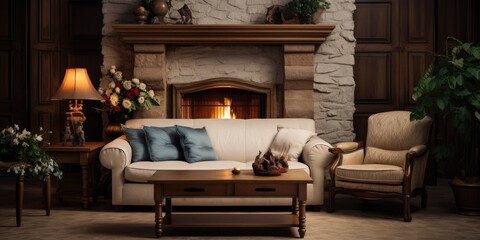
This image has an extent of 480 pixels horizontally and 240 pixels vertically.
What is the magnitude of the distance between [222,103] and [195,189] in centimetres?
305

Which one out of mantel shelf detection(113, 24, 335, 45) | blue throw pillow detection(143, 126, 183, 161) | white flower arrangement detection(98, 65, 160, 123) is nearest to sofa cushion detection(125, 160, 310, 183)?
blue throw pillow detection(143, 126, 183, 161)

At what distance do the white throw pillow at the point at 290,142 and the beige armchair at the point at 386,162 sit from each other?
36 centimetres

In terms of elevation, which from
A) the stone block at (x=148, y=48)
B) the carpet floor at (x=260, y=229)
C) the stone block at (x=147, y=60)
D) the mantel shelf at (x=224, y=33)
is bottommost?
the carpet floor at (x=260, y=229)

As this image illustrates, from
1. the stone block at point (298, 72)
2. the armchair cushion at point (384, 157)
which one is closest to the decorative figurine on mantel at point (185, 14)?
the stone block at point (298, 72)

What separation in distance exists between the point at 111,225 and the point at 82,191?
3.04 ft

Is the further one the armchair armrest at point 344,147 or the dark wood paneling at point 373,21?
the dark wood paneling at point 373,21

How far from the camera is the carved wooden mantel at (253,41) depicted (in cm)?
743

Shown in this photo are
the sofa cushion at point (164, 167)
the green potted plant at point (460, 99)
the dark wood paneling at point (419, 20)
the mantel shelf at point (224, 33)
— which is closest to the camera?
the green potted plant at point (460, 99)

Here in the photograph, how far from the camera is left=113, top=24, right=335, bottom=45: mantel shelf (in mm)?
7410

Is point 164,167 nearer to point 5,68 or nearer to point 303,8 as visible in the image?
point 303,8

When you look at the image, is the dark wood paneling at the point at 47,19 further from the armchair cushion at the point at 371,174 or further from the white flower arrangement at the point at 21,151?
the armchair cushion at the point at 371,174

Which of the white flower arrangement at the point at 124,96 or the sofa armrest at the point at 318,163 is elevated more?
the white flower arrangement at the point at 124,96

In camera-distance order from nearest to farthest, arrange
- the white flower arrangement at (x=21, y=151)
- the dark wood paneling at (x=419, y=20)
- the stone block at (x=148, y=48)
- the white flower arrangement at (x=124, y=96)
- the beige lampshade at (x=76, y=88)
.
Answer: the white flower arrangement at (x=21, y=151), the beige lampshade at (x=76, y=88), the white flower arrangement at (x=124, y=96), the stone block at (x=148, y=48), the dark wood paneling at (x=419, y=20)

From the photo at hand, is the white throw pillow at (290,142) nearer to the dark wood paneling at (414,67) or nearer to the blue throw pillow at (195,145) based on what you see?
the blue throw pillow at (195,145)
